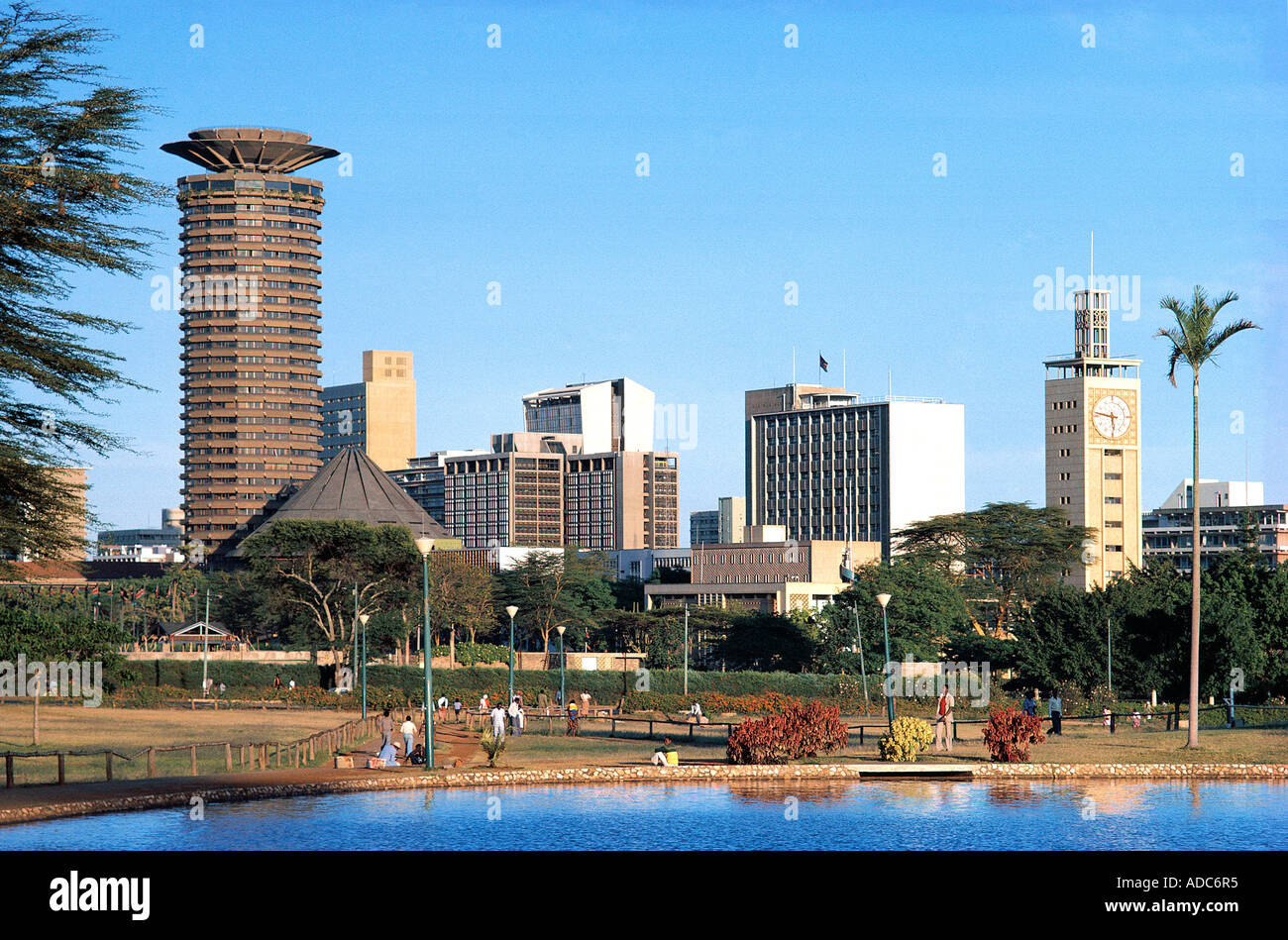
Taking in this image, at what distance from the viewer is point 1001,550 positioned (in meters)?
140

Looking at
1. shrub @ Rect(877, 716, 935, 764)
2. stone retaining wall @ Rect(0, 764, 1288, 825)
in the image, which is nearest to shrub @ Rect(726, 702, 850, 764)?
stone retaining wall @ Rect(0, 764, 1288, 825)

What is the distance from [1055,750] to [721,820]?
1630 centimetres

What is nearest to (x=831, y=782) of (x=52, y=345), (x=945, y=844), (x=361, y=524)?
(x=945, y=844)

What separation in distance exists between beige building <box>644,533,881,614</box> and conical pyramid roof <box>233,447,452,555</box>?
36549 mm

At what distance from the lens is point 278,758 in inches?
1479

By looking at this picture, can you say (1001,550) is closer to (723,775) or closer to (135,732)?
(135,732)

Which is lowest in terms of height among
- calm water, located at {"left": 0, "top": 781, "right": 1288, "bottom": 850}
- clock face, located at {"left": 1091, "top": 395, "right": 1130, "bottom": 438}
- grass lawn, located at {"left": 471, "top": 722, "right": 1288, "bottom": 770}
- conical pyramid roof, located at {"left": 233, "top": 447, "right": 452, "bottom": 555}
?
grass lawn, located at {"left": 471, "top": 722, "right": 1288, "bottom": 770}

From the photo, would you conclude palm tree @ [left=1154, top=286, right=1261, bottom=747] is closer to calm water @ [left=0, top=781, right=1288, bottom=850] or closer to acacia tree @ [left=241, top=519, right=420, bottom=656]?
calm water @ [left=0, top=781, right=1288, bottom=850]

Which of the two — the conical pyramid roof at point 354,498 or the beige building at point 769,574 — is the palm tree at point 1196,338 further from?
the conical pyramid roof at point 354,498

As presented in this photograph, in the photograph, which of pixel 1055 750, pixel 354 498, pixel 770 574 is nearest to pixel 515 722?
pixel 1055 750

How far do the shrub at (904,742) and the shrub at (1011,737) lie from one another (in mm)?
1627

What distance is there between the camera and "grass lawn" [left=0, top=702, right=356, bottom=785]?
128 feet
